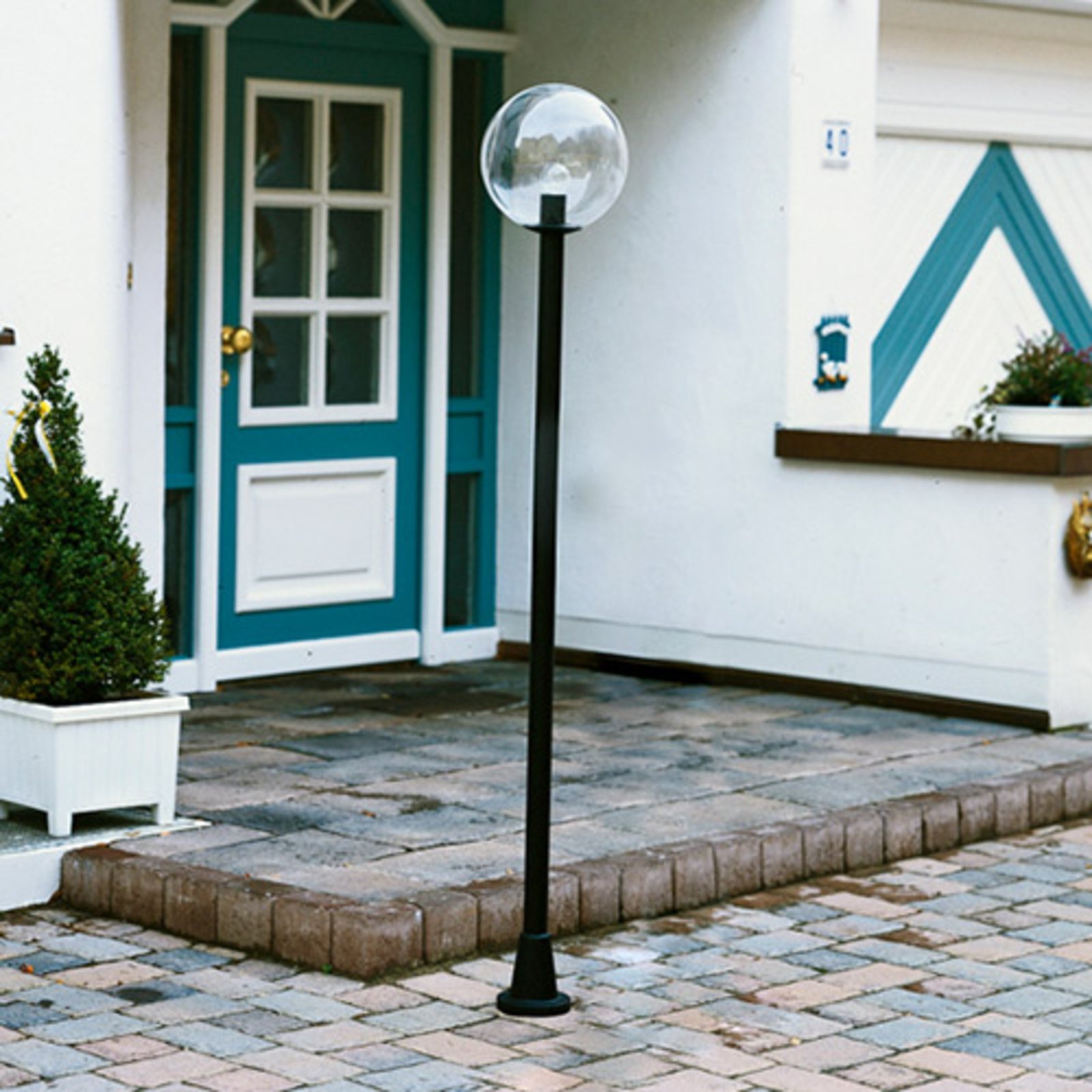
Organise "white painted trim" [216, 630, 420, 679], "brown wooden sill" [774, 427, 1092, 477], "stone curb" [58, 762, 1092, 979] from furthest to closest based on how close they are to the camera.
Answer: "white painted trim" [216, 630, 420, 679] → "brown wooden sill" [774, 427, 1092, 477] → "stone curb" [58, 762, 1092, 979]

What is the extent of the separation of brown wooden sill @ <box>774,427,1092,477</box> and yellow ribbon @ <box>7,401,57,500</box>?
10.8 ft

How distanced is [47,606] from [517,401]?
3693mm

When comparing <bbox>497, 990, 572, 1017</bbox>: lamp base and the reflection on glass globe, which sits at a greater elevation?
the reflection on glass globe

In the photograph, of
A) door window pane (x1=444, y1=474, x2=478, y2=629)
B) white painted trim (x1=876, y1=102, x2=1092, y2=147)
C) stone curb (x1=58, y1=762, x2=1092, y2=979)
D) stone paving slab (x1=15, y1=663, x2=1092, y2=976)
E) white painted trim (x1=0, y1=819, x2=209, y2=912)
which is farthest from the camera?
white painted trim (x1=876, y1=102, x2=1092, y2=147)

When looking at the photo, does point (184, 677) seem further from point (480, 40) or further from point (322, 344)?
point (480, 40)

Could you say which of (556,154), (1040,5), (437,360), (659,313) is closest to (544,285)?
(556,154)

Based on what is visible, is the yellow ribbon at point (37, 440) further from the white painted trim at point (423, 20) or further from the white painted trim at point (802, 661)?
the white painted trim at point (802, 661)

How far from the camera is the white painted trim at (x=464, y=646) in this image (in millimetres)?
9523

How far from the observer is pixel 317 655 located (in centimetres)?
913

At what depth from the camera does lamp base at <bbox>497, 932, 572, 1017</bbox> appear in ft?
17.6

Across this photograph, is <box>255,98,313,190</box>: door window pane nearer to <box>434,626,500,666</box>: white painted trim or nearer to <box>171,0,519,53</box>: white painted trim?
<box>171,0,519,53</box>: white painted trim

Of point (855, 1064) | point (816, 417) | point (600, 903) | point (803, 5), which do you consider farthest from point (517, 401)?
point (855, 1064)

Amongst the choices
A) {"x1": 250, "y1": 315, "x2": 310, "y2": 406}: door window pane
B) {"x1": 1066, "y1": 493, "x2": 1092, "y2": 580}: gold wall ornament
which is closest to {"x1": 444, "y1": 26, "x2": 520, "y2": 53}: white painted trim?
{"x1": 250, "y1": 315, "x2": 310, "y2": 406}: door window pane

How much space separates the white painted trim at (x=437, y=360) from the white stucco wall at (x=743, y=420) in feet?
1.16
